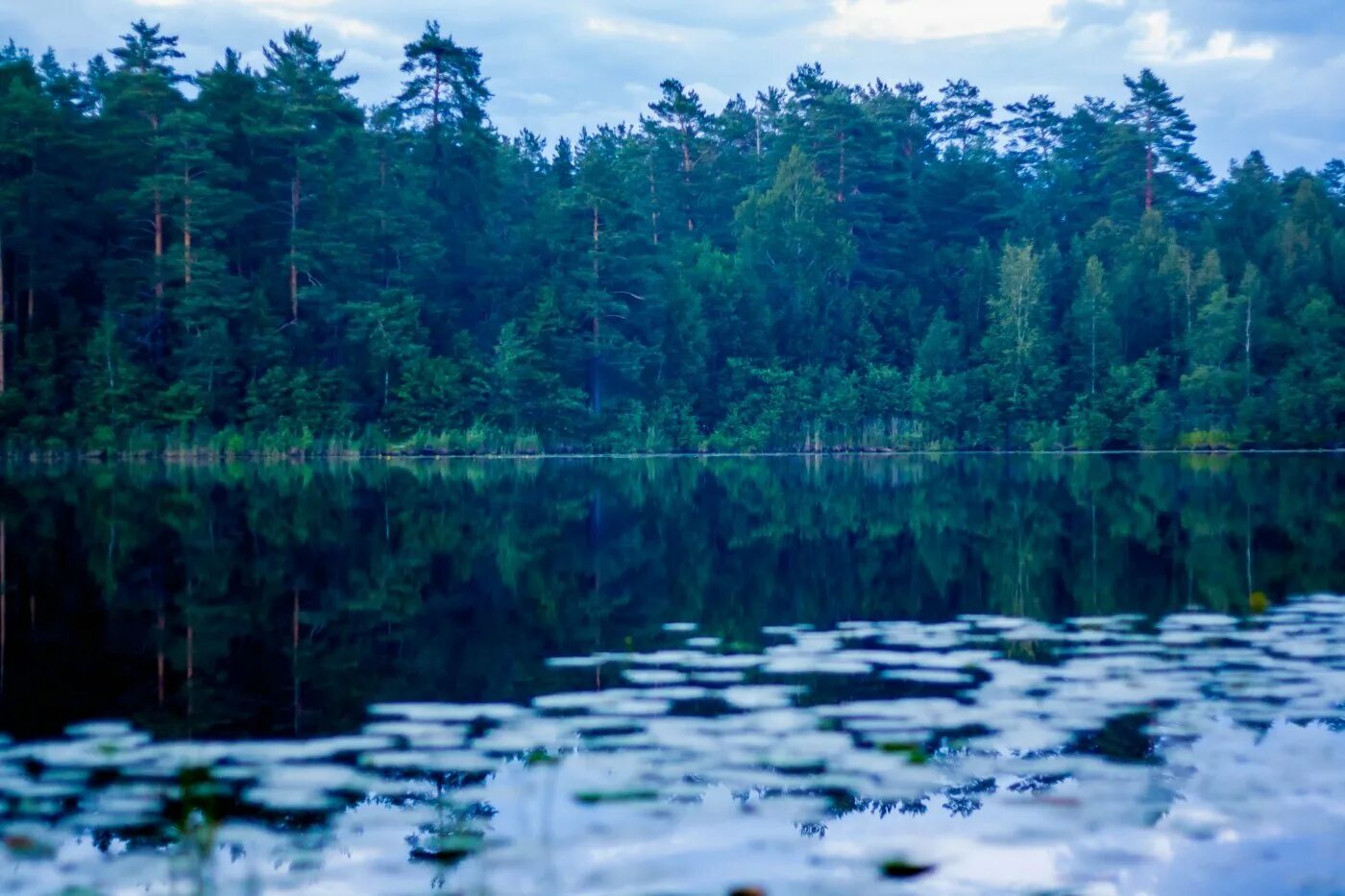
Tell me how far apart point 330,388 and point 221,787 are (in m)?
38.8

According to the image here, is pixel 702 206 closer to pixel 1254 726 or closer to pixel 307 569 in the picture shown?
pixel 307 569

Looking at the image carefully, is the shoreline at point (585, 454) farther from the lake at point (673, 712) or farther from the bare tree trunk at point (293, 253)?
the lake at point (673, 712)

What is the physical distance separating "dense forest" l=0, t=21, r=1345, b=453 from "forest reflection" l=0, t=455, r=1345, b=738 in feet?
52.4

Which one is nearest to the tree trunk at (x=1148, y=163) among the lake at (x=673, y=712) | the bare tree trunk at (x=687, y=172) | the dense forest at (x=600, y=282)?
the dense forest at (x=600, y=282)

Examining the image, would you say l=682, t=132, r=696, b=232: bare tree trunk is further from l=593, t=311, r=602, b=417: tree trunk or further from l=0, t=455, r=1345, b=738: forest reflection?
l=0, t=455, r=1345, b=738: forest reflection

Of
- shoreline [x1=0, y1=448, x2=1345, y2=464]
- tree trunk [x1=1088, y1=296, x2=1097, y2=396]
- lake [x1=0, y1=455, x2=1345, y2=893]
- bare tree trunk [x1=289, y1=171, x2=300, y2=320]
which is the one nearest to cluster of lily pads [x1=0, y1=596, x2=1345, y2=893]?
lake [x1=0, y1=455, x2=1345, y2=893]

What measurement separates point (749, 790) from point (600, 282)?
4366cm

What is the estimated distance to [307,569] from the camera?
49.0 feet

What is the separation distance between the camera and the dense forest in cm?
4316

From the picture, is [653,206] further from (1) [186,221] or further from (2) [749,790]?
(2) [749,790]

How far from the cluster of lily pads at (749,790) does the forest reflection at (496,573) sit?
1.10 m

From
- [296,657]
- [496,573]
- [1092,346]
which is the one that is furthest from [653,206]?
[296,657]

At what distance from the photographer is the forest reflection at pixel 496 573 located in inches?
368

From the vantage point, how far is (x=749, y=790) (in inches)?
253
